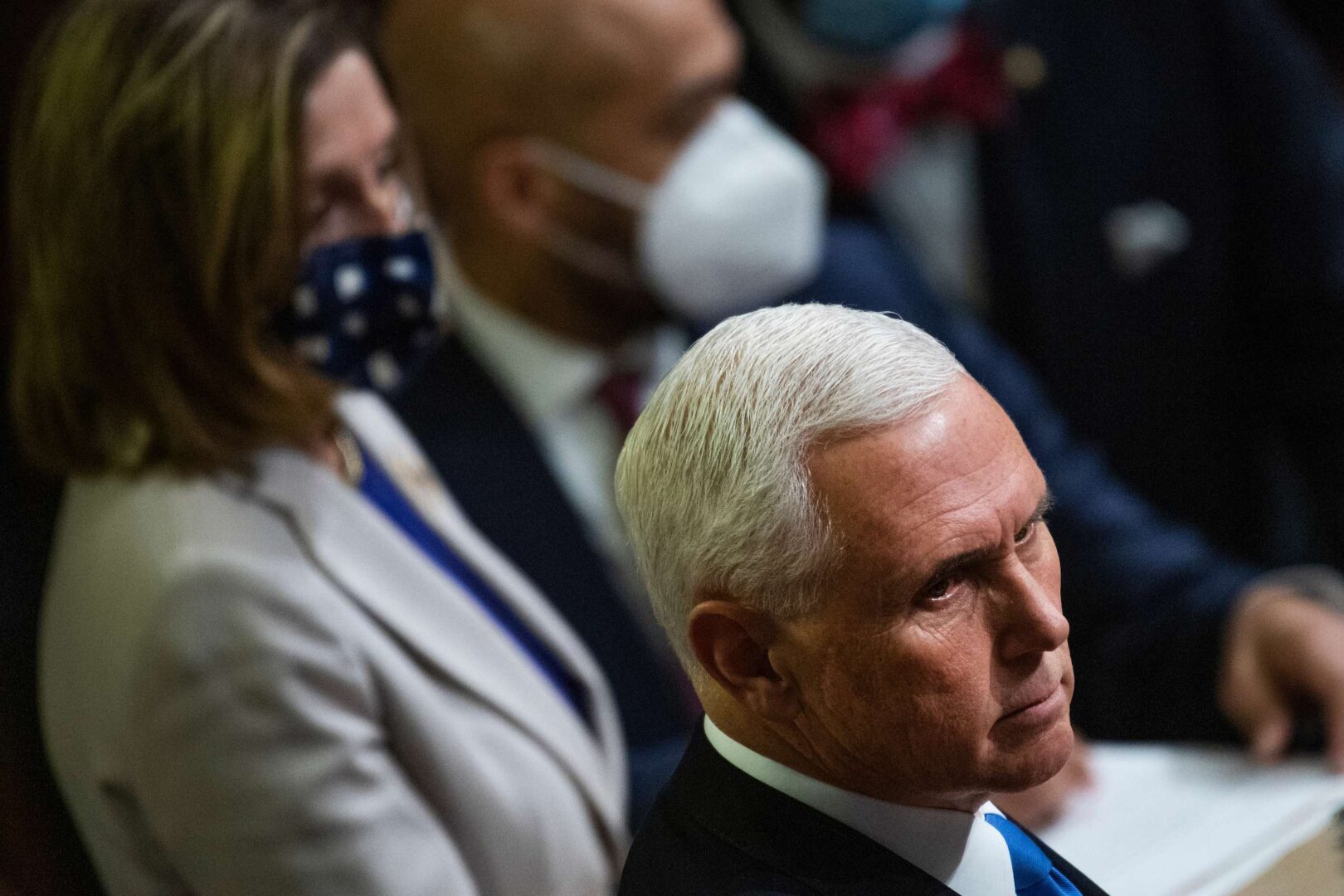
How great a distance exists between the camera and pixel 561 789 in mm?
1515

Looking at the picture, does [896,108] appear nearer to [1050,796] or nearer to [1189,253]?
[1189,253]

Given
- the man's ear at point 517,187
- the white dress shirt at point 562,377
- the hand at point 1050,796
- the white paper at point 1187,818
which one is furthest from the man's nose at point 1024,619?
the man's ear at point 517,187

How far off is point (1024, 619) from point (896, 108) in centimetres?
165

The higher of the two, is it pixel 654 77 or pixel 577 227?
pixel 654 77

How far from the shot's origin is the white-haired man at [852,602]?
83 cm

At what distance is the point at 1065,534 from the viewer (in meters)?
1.67

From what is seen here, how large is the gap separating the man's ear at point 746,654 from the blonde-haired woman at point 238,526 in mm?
554

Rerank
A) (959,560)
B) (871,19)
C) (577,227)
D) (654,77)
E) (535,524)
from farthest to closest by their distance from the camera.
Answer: (871,19) < (577,227) < (654,77) < (535,524) < (959,560)

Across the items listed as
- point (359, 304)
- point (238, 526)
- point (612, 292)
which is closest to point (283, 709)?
point (238, 526)

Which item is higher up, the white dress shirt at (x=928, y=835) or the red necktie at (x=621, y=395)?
the white dress shirt at (x=928, y=835)

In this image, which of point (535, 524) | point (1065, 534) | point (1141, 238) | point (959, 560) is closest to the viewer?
point (959, 560)

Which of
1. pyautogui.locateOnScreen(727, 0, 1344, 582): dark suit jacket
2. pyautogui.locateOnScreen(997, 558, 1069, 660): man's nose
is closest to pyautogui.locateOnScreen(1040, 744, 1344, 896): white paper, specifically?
pyautogui.locateOnScreen(997, 558, 1069, 660): man's nose

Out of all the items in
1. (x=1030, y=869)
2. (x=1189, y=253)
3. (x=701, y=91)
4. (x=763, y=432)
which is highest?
(x=763, y=432)

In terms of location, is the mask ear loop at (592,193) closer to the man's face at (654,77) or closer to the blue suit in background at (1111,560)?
the man's face at (654,77)
